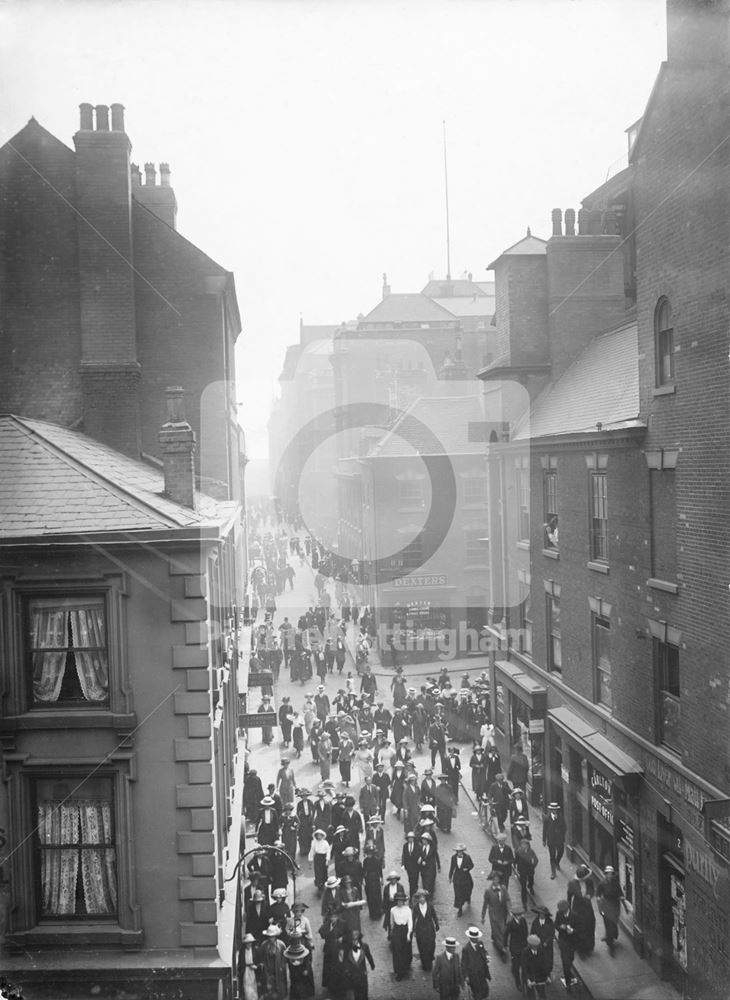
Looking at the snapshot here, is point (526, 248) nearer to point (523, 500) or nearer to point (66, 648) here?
point (523, 500)

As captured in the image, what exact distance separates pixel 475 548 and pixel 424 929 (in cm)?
2472

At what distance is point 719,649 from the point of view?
Result: 42.7ft

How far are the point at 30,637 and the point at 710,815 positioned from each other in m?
10.3

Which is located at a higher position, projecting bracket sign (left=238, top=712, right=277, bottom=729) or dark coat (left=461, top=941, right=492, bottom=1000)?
projecting bracket sign (left=238, top=712, right=277, bottom=729)

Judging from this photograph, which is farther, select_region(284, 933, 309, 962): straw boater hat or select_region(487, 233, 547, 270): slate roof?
select_region(487, 233, 547, 270): slate roof

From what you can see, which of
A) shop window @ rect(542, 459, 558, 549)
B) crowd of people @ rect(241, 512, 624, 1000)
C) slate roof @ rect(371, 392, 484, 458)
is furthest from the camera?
slate roof @ rect(371, 392, 484, 458)

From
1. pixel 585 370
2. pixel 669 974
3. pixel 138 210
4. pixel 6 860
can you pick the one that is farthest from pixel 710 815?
pixel 138 210

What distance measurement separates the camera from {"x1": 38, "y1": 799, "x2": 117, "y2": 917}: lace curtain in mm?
9961

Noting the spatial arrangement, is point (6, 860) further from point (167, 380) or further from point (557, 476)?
point (557, 476)

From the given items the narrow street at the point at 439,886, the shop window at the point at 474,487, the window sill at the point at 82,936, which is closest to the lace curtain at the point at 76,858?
the window sill at the point at 82,936

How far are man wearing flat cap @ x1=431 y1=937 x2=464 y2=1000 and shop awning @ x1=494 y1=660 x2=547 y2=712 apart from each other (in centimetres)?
1017

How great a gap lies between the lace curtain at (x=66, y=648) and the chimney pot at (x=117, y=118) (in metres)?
12.3

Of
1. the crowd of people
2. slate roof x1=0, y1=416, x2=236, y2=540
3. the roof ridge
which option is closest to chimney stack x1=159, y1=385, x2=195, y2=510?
slate roof x1=0, y1=416, x2=236, y2=540

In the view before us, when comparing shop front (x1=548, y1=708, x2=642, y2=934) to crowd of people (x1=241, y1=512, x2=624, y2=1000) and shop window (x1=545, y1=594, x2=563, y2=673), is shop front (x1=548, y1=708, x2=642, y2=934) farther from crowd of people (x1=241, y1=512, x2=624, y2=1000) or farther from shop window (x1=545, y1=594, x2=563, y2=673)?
shop window (x1=545, y1=594, x2=563, y2=673)
